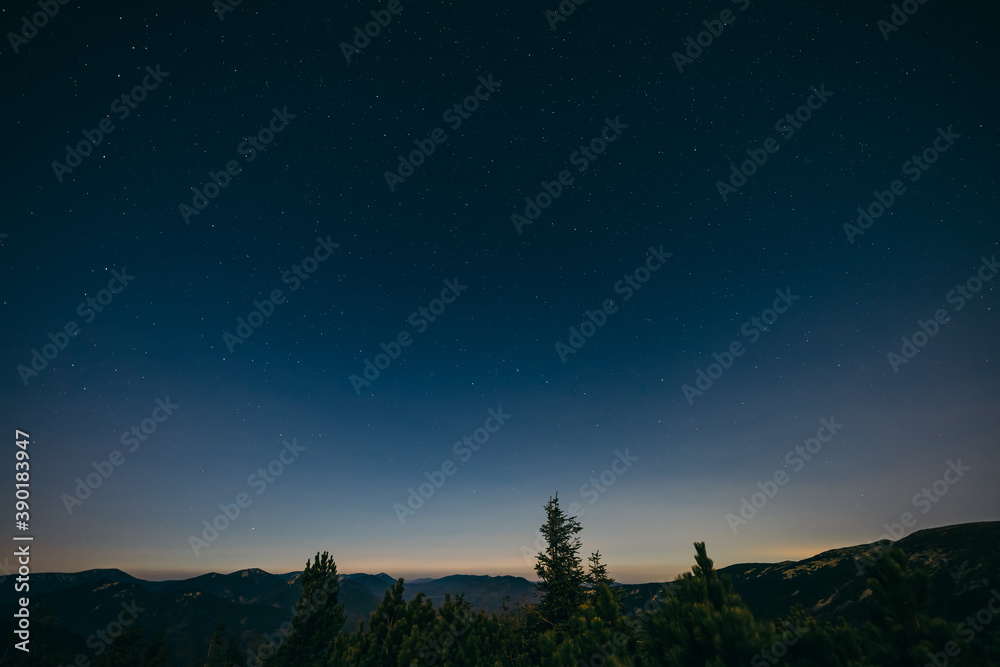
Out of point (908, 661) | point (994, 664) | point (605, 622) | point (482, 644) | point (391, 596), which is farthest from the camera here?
point (391, 596)

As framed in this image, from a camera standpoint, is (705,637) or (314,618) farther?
(314,618)

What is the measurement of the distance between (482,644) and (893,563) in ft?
33.0

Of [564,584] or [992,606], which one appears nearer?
[992,606]

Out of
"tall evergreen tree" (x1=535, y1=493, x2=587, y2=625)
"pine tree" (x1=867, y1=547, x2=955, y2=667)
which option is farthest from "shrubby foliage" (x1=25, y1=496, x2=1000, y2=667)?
"tall evergreen tree" (x1=535, y1=493, x2=587, y2=625)

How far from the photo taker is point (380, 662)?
10438 mm

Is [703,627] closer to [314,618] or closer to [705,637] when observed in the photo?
[705,637]

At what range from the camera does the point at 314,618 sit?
813 inches

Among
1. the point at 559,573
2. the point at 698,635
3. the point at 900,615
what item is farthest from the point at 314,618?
the point at 900,615

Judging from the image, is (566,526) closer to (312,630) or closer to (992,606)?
(312,630)

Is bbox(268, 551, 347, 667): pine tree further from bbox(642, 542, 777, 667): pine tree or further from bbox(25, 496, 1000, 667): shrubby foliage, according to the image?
bbox(642, 542, 777, 667): pine tree

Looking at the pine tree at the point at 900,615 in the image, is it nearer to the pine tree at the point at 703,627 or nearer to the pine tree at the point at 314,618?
the pine tree at the point at 703,627

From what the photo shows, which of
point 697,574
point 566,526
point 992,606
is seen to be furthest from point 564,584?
point 992,606

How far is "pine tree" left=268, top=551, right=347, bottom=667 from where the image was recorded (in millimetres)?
19766

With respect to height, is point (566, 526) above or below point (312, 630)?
above
